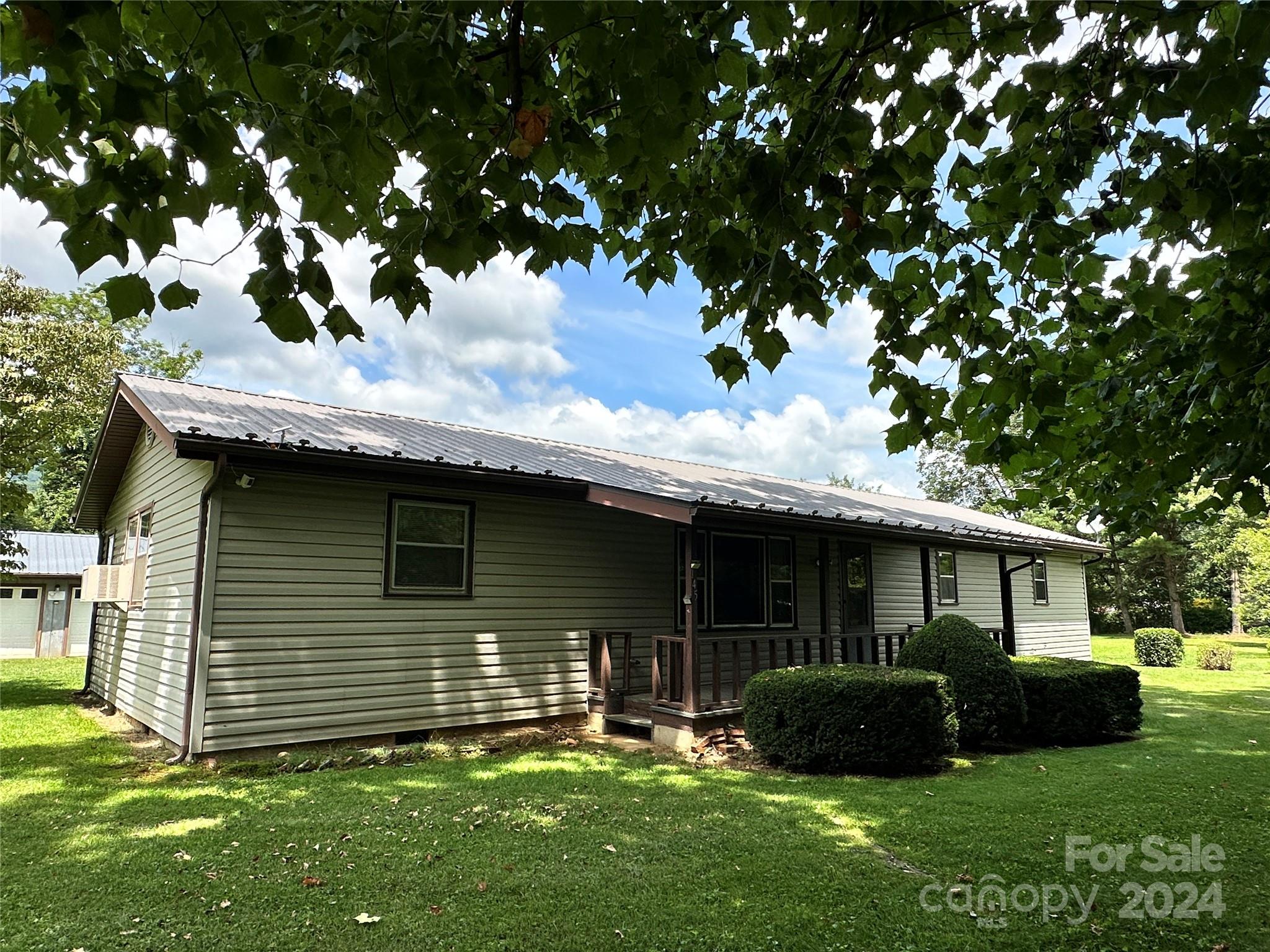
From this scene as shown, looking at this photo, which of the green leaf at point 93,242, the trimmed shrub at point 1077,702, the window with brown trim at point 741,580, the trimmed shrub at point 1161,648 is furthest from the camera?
the trimmed shrub at point 1161,648

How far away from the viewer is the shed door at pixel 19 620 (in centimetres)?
2266

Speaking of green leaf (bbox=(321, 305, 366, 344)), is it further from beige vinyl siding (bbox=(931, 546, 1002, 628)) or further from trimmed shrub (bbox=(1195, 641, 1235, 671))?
trimmed shrub (bbox=(1195, 641, 1235, 671))

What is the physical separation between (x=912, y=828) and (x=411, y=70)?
5404 mm

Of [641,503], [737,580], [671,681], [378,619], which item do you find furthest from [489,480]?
[737,580]

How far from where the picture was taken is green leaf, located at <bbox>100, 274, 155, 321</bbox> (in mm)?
1981

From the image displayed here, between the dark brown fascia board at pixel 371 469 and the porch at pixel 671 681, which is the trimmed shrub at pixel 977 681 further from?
the dark brown fascia board at pixel 371 469

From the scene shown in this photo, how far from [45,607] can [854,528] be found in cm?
2478

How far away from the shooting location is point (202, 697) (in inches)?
283

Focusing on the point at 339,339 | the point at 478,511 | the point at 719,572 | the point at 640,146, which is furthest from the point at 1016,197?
the point at 719,572

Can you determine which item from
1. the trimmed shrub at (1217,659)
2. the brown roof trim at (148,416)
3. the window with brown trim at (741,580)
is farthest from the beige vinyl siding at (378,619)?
the trimmed shrub at (1217,659)

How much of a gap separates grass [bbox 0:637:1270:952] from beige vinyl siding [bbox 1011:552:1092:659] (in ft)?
32.6

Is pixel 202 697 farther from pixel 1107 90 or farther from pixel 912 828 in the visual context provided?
pixel 1107 90

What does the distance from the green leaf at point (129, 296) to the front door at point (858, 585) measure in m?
12.1

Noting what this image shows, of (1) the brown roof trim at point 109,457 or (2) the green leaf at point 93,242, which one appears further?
(1) the brown roof trim at point 109,457
